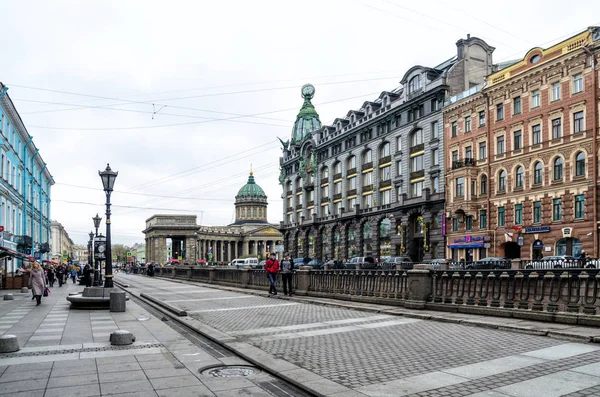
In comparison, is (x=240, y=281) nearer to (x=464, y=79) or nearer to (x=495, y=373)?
(x=495, y=373)

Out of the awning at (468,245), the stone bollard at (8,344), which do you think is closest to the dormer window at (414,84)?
the awning at (468,245)

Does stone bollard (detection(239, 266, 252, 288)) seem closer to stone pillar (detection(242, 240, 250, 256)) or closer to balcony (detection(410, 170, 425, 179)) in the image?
balcony (detection(410, 170, 425, 179))

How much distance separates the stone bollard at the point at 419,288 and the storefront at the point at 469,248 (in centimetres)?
3127

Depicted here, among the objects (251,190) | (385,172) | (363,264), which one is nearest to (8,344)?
(363,264)

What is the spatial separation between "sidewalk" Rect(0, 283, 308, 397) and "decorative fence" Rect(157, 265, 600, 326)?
6.85m

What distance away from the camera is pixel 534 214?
40.6 m

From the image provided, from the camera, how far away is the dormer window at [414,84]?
5685 cm

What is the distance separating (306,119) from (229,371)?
84420 millimetres

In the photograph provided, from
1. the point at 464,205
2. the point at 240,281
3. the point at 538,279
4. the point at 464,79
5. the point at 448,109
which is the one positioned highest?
the point at 464,79

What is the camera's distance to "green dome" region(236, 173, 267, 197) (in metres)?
174

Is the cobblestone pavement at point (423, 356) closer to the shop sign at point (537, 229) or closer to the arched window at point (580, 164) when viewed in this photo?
the arched window at point (580, 164)

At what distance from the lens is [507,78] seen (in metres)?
43.3

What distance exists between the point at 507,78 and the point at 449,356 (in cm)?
3989

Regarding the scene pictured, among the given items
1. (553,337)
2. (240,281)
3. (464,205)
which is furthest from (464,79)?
(553,337)
